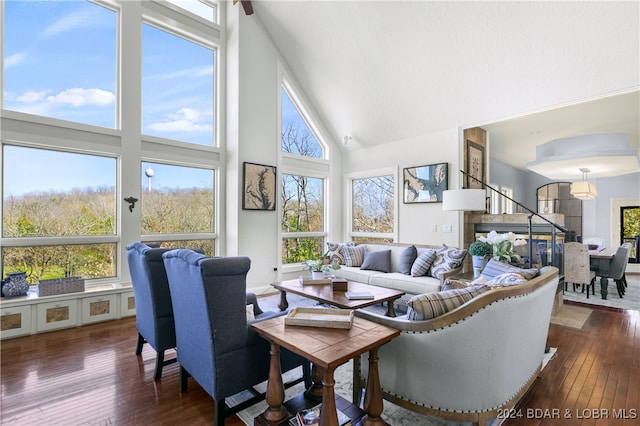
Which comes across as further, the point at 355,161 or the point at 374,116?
the point at 355,161

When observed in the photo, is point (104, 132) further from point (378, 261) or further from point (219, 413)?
point (378, 261)

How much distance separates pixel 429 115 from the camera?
4996 millimetres

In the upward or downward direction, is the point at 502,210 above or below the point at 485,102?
below

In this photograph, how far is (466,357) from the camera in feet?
5.14

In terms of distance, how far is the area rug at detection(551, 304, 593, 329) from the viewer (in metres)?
3.75

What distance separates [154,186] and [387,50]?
12.9 feet

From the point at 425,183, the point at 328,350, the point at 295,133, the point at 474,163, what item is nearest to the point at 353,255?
the point at 425,183

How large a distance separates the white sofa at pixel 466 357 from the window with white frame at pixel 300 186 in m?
4.16

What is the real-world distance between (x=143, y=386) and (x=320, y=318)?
1626mm

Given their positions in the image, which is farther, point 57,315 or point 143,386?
point 57,315

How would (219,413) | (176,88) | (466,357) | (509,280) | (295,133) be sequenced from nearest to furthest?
(466,357)
(219,413)
(509,280)
(176,88)
(295,133)

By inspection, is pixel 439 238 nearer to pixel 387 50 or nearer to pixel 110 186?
pixel 387 50

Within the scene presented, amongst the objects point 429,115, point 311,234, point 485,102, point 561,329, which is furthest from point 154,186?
point 561,329

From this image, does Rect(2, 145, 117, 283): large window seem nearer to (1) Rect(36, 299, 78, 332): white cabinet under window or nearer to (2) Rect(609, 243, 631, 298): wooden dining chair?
(1) Rect(36, 299, 78, 332): white cabinet under window
